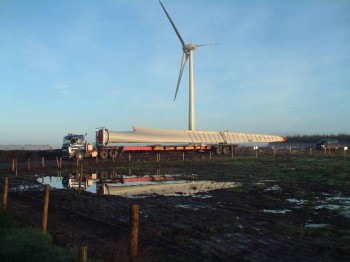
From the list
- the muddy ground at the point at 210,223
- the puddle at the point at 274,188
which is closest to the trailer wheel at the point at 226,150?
the puddle at the point at 274,188

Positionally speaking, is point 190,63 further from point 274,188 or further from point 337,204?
point 337,204

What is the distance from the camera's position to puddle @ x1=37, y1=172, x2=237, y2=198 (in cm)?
1969

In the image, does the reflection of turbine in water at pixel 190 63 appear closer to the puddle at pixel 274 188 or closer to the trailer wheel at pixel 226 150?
the trailer wheel at pixel 226 150

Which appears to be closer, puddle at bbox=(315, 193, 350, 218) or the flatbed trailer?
puddle at bbox=(315, 193, 350, 218)

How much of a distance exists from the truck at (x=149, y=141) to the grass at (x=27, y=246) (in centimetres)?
3088

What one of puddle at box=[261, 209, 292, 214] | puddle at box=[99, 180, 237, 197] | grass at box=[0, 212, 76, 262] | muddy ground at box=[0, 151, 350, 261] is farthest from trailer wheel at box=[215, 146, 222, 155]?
grass at box=[0, 212, 76, 262]

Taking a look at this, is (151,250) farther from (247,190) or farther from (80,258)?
(247,190)

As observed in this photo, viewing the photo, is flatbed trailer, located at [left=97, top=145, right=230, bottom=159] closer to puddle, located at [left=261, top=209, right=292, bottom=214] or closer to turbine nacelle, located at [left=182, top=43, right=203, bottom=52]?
turbine nacelle, located at [left=182, top=43, right=203, bottom=52]

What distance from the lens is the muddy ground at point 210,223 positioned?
909cm

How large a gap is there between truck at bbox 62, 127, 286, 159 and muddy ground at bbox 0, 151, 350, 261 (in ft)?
74.6

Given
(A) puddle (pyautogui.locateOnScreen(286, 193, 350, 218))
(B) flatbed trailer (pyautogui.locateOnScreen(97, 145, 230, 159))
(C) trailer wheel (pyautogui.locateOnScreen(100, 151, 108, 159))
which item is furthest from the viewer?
(B) flatbed trailer (pyautogui.locateOnScreen(97, 145, 230, 159))

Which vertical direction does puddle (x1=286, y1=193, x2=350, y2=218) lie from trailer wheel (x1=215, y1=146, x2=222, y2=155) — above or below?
below

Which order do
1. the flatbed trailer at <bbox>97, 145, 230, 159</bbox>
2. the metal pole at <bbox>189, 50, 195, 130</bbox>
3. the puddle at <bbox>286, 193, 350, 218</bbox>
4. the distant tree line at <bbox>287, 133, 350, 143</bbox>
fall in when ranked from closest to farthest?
1. the puddle at <bbox>286, 193, 350, 218</bbox>
2. the flatbed trailer at <bbox>97, 145, 230, 159</bbox>
3. the metal pole at <bbox>189, 50, 195, 130</bbox>
4. the distant tree line at <bbox>287, 133, 350, 143</bbox>

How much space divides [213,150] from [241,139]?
725cm
